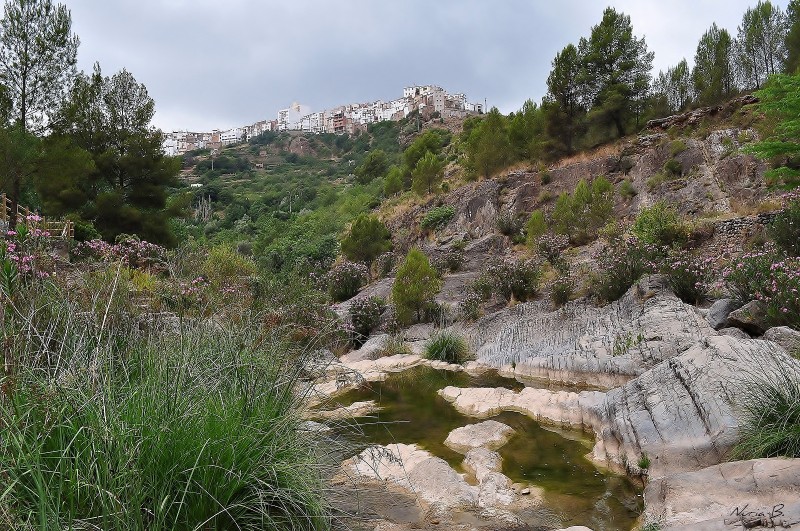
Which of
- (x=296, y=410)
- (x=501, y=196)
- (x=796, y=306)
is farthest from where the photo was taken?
(x=501, y=196)

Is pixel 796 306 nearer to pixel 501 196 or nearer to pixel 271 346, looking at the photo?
pixel 271 346

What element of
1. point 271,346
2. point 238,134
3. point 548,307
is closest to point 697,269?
point 548,307

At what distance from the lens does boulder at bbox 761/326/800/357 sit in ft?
18.3

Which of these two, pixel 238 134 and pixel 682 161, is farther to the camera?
pixel 238 134

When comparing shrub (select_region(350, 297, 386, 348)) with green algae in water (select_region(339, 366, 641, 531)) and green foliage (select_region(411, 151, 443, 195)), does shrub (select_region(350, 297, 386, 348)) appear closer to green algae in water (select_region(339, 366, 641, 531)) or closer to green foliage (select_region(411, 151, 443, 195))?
green algae in water (select_region(339, 366, 641, 531))

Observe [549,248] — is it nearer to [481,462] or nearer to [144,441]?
[481,462]

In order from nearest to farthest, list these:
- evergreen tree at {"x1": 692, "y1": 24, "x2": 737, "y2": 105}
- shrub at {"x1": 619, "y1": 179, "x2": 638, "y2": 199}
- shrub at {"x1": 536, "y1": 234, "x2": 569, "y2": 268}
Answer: shrub at {"x1": 536, "y1": 234, "x2": 569, "y2": 268} → shrub at {"x1": 619, "y1": 179, "x2": 638, "y2": 199} → evergreen tree at {"x1": 692, "y1": 24, "x2": 737, "y2": 105}

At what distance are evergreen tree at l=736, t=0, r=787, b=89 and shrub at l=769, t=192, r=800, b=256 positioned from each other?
2026 cm

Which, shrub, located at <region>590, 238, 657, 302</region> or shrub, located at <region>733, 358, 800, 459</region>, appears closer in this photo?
shrub, located at <region>733, 358, 800, 459</region>

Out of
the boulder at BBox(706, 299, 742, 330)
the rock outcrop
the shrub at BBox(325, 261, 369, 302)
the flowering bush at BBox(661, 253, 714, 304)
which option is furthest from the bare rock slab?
the shrub at BBox(325, 261, 369, 302)

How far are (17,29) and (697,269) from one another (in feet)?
76.6

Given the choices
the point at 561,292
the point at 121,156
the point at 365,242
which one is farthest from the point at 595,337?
the point at 121,156

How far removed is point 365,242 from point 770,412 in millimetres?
22702

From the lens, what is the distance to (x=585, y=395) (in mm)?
6473
